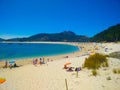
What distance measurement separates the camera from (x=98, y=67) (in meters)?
12.1

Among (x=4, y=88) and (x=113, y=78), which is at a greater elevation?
(x=113, y=78)

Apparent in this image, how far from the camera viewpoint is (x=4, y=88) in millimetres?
9117

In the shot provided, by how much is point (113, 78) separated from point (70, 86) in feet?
9.98

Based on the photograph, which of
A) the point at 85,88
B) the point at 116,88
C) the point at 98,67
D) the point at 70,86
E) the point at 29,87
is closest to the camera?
the point at 116,88

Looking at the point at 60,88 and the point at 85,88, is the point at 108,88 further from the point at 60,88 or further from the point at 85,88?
the point at 60,88

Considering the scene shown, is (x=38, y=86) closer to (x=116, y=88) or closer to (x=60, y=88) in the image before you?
(x=60, y=88)

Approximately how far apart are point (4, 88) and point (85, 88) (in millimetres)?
5676

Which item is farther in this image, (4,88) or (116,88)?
(4,88)

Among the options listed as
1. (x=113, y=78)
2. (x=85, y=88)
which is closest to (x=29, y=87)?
(x=85, y=88)

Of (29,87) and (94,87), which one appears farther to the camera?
(29,87)

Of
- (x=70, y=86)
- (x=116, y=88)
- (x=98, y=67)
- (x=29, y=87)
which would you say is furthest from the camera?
(x=98, y=67)

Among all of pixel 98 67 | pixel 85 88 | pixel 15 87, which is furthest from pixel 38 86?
pixel 98 67

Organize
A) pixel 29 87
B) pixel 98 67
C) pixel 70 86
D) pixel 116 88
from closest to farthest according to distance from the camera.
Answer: pixel 116 88 → pixel 70 86 → pixel 29 87 → pixel 98 67

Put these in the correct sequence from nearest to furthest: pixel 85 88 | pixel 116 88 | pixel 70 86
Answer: pixel 116 88
pixel 85 88
pixel 70 86
